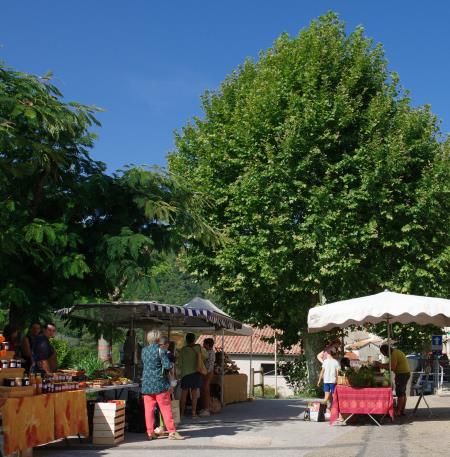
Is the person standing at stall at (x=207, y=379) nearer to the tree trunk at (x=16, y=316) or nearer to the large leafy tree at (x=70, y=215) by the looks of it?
the large leafy tree at (x=70, y=215)

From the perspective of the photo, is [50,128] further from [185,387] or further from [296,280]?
[296,280]

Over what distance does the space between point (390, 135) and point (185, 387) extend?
434 inches

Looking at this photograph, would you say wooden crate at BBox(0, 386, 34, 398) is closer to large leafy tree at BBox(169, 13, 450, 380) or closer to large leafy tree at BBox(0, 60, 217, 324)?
large leafy tree at BBox(0, 60, 217, 324)

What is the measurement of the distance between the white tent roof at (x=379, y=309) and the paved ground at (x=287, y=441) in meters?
2.11

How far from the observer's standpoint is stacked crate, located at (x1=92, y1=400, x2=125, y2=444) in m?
11.0

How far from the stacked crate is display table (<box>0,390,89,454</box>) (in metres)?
0.33

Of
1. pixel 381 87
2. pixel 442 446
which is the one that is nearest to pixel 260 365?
pixel 381 87

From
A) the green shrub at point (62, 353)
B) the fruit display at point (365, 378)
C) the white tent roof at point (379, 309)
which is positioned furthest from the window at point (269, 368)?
the fruit display at point (365, 378)

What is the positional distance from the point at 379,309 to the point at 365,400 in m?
1.80

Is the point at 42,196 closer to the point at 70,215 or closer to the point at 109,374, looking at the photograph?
the point at 70,215

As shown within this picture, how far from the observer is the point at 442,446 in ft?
33.9

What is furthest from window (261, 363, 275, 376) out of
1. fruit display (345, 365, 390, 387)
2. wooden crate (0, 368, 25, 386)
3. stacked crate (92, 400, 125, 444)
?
wooden crate (0, 368, 25, 386)

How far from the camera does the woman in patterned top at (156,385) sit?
11141 millimetres

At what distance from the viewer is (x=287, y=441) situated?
37.1 feet
